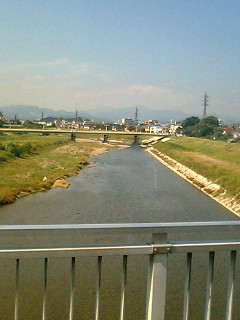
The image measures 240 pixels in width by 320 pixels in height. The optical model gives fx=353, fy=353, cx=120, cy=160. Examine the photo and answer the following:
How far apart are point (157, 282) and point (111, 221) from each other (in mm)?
7512

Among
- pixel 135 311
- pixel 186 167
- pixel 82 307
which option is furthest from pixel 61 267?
pixel 186 167

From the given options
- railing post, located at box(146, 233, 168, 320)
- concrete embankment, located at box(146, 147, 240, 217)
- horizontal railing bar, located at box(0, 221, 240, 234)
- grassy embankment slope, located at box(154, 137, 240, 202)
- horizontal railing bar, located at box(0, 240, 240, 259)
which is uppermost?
horizontal railing bar, located at box(0, 221, 240, 234)

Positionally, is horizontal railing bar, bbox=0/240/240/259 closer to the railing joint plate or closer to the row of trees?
the railing joint plate

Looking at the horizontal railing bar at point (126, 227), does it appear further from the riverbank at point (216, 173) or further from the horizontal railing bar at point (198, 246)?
the riverbank at point (216, 173)

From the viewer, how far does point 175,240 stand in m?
1.38

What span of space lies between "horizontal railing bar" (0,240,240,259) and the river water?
1.5 inches

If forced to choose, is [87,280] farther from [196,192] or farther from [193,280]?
[196,192]

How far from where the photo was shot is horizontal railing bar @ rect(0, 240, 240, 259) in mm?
1256

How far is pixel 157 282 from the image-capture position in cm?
136

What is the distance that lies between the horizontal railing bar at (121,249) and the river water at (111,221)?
4 cm

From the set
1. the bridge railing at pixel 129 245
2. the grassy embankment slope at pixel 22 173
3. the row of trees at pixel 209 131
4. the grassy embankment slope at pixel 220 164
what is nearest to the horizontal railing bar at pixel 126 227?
the bridge railing at pixel 129 245

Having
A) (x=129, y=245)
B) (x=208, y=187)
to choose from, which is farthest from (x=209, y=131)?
(x=129, y=245)

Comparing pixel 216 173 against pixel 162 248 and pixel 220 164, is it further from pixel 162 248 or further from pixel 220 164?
pixel 162 248

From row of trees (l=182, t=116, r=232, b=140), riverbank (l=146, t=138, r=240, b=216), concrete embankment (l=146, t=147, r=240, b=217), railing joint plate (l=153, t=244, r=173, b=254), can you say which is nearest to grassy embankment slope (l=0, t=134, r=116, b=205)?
concrete embankment (l=146, t=147, r=240, b=217)
